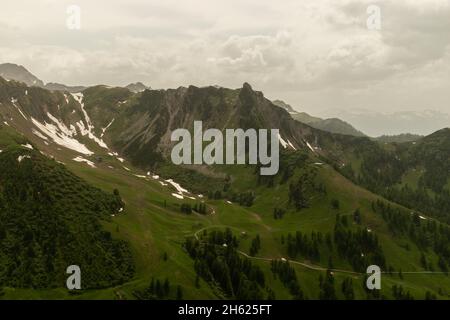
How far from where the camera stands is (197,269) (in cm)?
19300

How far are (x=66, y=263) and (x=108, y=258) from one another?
1647 cm

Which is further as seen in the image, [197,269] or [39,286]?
[197,269]
